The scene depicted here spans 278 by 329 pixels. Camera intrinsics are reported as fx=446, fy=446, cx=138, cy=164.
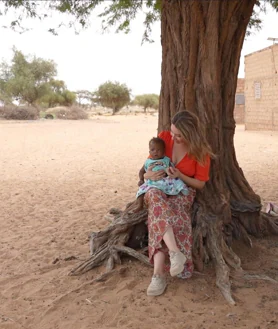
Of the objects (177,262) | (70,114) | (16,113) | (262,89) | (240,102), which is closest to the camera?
(177,262)

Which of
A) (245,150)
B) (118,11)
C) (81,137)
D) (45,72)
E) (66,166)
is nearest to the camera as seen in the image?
(118,11)

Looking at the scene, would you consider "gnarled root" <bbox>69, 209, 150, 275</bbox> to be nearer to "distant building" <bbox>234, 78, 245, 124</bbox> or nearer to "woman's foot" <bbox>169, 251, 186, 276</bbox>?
"woman's foot" <bbox>169, 251, 186, 276</bbox>

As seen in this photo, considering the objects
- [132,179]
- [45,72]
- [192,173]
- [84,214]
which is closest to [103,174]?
[132,179]

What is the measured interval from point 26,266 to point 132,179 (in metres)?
5.44

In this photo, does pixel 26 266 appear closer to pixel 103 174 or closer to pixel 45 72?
pixel 103 174

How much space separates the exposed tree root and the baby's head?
73 centimetres

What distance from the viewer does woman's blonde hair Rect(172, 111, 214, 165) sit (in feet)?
13.2

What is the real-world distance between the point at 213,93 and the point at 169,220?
4.79 ft

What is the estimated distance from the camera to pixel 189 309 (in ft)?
11.5

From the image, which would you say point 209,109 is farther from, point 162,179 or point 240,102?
point 240,102

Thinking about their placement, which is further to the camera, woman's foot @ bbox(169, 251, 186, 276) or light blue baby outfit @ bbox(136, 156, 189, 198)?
light blue baby outfit @ bbox(136, 156, 189, 198)

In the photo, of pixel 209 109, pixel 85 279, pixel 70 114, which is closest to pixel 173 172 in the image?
pixel 209 109

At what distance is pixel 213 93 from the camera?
179 inches

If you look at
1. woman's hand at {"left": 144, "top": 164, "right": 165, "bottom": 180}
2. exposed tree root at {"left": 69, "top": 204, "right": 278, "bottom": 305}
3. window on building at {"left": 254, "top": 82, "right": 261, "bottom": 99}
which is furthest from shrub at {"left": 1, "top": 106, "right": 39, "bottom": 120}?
woman's hand at {"left": 144, "top": 164, "right": 165, "bottom": 180}
